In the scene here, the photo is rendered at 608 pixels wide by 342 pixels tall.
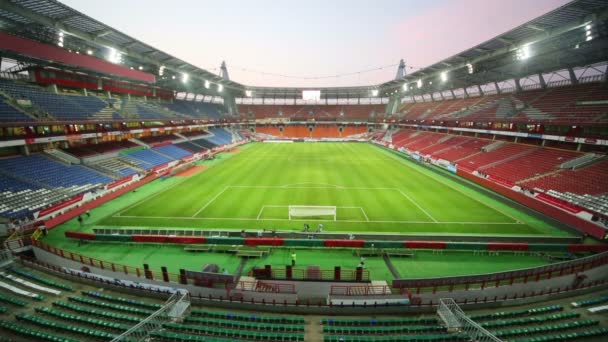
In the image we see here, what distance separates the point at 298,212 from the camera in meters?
21.4

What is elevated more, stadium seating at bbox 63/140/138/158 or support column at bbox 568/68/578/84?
support column at bbox 568/68/578/84

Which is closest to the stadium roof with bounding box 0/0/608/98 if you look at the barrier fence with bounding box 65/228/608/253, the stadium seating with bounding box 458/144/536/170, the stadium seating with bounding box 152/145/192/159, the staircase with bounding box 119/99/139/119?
the staircase with bounding box 119/99/139/119

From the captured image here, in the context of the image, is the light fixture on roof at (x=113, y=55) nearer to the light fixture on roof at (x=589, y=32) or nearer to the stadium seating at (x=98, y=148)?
the stadium seating at (x=98, y=148)

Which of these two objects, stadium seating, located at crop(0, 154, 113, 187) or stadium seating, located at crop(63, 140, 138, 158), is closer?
stadium seating, located at crop(0, 154, 113, 187)

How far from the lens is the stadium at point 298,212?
10.0 meters

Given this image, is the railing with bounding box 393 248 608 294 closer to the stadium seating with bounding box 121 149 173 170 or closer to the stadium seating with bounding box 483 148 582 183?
the stadium seating with bounding box 483 148 582 183

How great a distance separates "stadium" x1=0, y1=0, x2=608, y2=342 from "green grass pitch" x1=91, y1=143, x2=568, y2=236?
23cm

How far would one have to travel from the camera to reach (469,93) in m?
54.3

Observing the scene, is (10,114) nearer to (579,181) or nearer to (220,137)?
(220,137)

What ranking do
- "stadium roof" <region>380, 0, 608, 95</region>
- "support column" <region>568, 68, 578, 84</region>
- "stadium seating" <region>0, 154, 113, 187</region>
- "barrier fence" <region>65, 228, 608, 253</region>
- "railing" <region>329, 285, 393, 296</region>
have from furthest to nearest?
"support column" <region>568, 68, 578, 84</region> < "stadium seating" <region>0, 154, 113, 187</region> < "stadium roof" <region>380, 0, 608, 95</region> < "barrier fence" <region>65, 228, 608, 253</region> < "railing" <region>329, 285, 393, 296</region>

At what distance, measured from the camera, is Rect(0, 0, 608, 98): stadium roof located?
65.6 ft

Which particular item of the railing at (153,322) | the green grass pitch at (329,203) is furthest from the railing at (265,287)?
the green grass pitch at (329,203)

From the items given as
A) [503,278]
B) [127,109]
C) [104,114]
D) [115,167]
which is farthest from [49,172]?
[503,278]

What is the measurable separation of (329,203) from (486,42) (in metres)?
25.7
